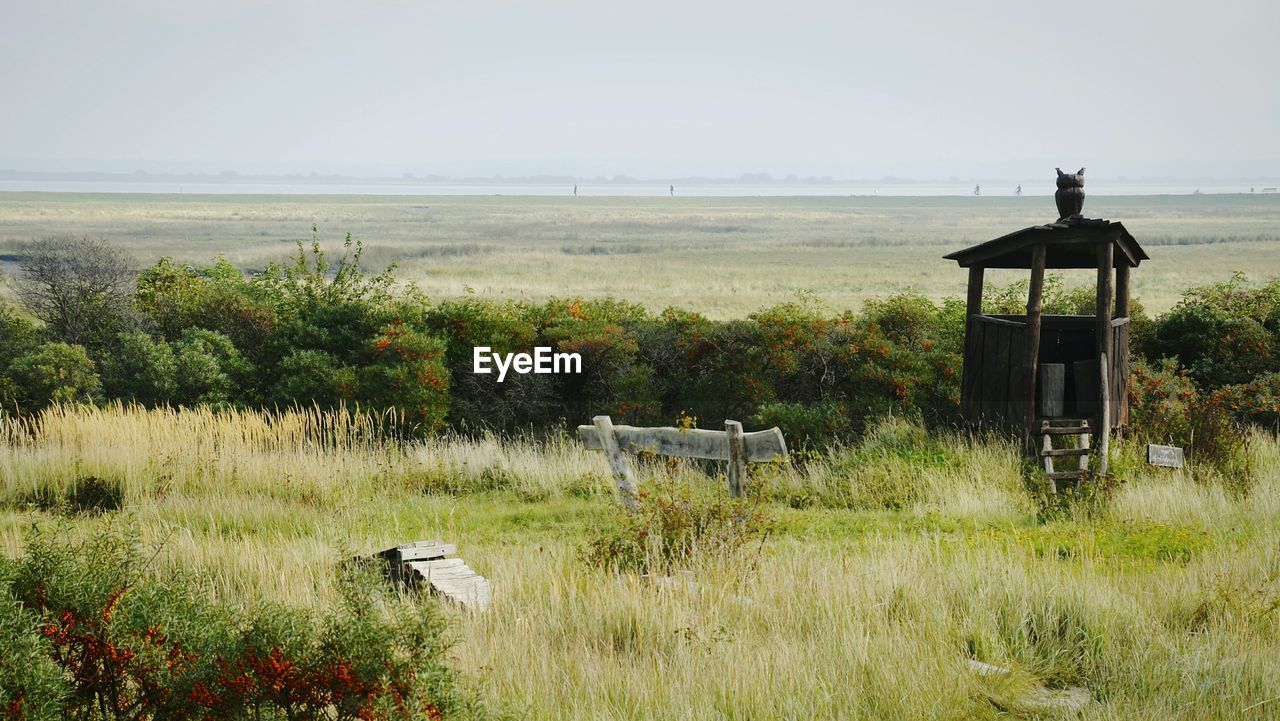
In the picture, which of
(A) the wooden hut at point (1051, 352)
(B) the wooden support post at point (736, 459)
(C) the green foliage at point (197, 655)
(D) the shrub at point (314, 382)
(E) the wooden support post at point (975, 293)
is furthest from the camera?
(D) the shrub at point (314, 382)

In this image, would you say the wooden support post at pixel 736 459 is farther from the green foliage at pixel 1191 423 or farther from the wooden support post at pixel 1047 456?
the green foliage at pixel 1191 423

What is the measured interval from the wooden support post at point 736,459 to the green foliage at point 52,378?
8562mm

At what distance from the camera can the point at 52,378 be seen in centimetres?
1377

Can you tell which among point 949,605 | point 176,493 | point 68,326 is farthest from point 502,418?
point 949,605

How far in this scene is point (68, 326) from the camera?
16281mm

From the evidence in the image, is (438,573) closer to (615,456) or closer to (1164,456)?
(615,456)

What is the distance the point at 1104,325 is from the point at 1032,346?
0.67 meters

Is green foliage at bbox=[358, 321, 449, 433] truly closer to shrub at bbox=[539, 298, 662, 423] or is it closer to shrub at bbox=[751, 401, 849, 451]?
shrub at bbox=[539, 298, 662, 423]

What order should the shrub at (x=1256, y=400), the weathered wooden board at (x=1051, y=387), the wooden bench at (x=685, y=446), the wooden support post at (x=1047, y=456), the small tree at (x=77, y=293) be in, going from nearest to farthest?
the wooden bench at (x=685, y=446) → the wooden support post at (x=1047, y=456) → the weathered wooden board at (x=1051, y=387) → the shrub at (x=1256, y=400) → the small tree at (x=77, y=293)

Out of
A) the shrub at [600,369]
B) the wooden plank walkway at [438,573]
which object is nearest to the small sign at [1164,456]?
the shrub at [600,369]

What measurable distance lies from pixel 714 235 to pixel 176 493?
94.5 m

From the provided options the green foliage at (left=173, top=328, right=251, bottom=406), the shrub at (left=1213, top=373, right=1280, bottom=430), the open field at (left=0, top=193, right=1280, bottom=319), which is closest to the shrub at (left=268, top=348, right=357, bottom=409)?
the green foliage at (left=173, top=328, right=251, bottom=406)

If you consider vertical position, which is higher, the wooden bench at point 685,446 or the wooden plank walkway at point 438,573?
the wooden bench at point 685,446

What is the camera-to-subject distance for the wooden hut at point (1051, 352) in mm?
10664
